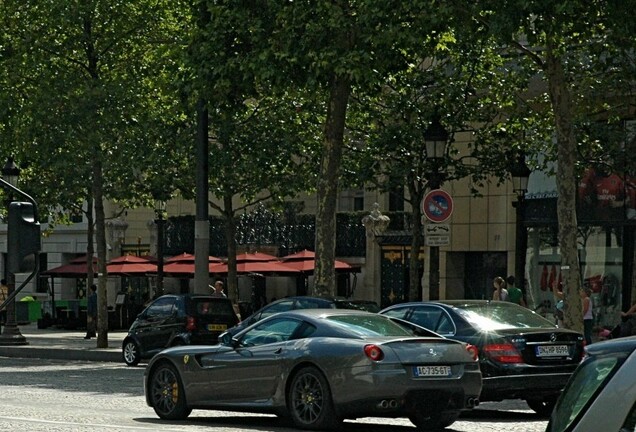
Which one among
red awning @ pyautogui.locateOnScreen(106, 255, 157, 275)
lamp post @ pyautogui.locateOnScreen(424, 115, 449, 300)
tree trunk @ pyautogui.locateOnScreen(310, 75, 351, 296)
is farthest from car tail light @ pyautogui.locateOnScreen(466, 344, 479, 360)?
red awning @ pyautogui.locateOnScreen(106, 255, 157, 275)

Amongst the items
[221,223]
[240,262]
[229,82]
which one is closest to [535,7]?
[229,82]

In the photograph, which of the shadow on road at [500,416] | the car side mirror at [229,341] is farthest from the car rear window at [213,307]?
the car side mirror at [229,341]

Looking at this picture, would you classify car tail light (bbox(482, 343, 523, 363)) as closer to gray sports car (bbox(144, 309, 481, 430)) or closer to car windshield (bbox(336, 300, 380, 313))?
gray sports car (bbox(144, 309, 481, 430))

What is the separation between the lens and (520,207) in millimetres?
37250

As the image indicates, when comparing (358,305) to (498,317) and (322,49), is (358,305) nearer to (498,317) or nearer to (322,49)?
(322,49)

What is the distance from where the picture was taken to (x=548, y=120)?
3425 cm

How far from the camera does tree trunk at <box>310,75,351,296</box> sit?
1223 inches

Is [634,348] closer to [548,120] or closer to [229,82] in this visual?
[229,82]

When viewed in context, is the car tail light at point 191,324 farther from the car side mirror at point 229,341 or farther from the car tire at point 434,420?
the car tire at point 434,420

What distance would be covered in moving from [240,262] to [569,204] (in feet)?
81.9

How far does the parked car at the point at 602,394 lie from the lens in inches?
289

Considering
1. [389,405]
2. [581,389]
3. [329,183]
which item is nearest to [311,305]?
[329,183]

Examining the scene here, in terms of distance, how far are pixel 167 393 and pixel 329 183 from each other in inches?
519

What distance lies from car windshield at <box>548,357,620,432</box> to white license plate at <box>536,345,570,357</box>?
11.1m
